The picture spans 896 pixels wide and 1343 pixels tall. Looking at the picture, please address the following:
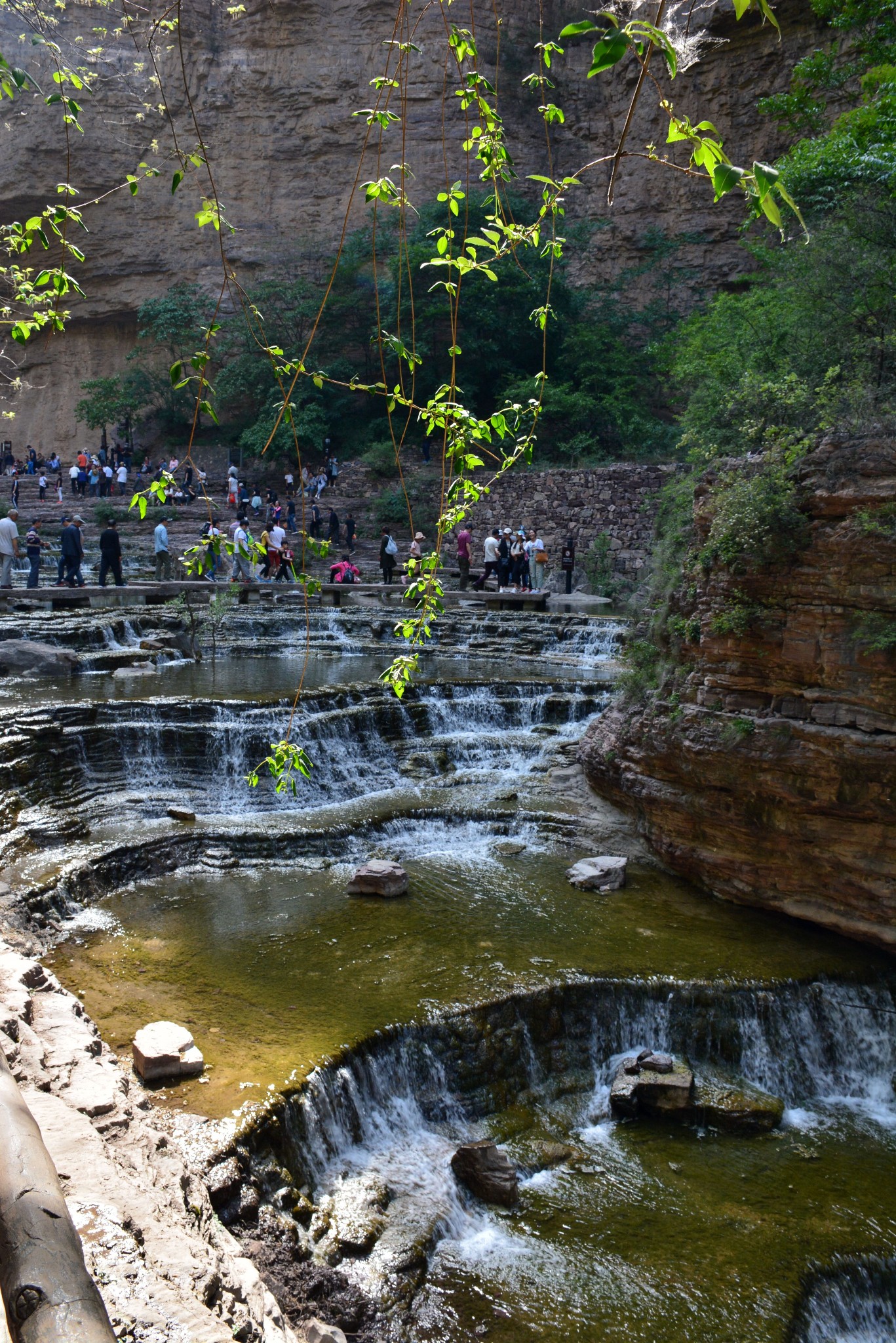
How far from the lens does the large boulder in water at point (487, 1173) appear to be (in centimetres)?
425

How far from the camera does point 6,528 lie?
15656 mm

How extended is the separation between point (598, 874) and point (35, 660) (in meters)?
7.94

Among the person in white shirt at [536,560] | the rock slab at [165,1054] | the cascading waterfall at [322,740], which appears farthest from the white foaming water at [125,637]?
the person in white shirt at [536,560]

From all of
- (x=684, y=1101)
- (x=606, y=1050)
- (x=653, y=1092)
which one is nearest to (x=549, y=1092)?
(x=606, y=1050)

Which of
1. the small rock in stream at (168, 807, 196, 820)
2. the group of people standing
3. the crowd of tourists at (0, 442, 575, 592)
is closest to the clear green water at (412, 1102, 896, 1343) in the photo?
the small rock in stream at (168, 807, 196, 820)

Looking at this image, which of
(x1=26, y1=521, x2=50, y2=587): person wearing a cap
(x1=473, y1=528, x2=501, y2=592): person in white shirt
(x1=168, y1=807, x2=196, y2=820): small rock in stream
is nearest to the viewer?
(x1=168, y1=807, x2=196, y2=820): small rock in stream

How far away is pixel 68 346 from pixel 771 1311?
37.9 meters

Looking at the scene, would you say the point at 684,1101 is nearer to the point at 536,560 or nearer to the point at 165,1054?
the point at 165,1054

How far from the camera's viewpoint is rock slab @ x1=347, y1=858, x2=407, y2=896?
260 inches

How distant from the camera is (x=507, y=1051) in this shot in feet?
16.7

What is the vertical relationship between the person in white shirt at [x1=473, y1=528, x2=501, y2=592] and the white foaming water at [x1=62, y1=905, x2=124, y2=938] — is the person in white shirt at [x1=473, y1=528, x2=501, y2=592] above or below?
above

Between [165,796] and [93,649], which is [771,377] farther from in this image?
[93,649]

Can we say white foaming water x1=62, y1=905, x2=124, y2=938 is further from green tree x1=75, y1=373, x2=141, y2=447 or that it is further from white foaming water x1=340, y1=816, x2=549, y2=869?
green tree x1=75, y1=373, x2=141, y2=447

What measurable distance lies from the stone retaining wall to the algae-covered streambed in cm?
1499
